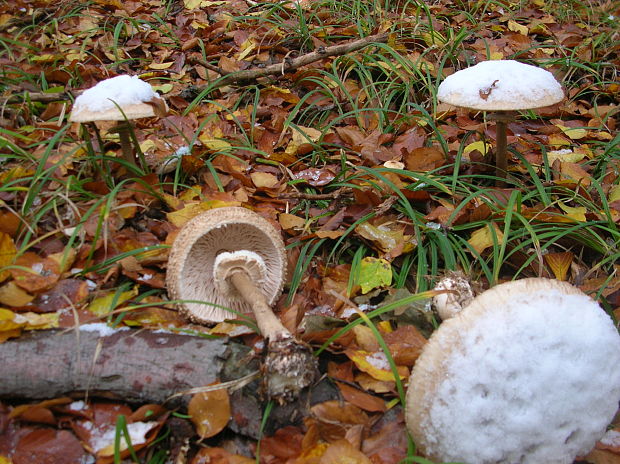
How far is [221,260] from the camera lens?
6.57ft

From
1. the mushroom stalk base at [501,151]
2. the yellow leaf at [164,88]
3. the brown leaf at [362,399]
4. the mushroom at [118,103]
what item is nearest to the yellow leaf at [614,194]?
the mushroom stalk base at [501,151]

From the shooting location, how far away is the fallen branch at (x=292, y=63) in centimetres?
347

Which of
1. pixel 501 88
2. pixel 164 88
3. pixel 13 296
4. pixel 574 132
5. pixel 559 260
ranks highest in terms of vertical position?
pixel 501 88

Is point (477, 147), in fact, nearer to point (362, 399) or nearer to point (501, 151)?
point (501, 151)

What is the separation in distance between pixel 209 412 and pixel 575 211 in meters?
2.09

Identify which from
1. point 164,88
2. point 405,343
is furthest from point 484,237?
point 164,88

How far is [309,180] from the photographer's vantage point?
2816 millimetres

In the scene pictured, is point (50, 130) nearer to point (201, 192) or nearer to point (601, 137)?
point (201, 192)

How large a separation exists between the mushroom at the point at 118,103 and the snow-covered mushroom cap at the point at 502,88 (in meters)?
1.44

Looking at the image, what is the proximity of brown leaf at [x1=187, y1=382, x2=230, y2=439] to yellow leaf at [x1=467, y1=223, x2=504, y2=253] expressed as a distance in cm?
138

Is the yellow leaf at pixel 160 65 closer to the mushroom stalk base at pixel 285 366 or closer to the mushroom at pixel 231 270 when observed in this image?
the mushroom at pixel 231 270

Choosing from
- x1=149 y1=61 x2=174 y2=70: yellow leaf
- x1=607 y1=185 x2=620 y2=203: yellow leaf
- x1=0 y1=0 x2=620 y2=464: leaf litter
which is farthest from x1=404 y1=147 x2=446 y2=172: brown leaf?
x1=149 y1=61 x2=174 y2=70: yellow leaf

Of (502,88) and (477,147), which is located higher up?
(502,88)

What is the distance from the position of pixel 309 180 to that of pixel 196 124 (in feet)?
3.21
